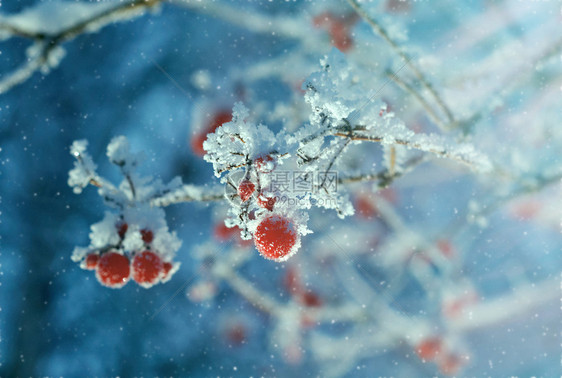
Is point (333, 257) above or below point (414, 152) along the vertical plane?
above

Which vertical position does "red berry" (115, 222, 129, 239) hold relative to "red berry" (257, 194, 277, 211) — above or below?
above

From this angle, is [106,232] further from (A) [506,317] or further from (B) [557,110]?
(A) [506,317]

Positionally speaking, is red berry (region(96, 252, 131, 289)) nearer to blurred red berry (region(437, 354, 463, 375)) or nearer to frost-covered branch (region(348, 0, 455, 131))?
frost-covered branch (region(348, 0, 455, 131))

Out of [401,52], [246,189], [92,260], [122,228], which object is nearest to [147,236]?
[122,228]

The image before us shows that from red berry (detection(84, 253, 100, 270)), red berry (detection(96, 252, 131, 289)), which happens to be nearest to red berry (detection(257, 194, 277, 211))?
red berry (detection(96, 252, 131, 289))

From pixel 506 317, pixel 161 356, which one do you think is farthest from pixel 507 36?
pixel 161 356

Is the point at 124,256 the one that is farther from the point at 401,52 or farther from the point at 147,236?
the point at 401,52

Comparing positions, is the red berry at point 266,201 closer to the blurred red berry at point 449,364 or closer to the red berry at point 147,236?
the red berry at point 147,236
